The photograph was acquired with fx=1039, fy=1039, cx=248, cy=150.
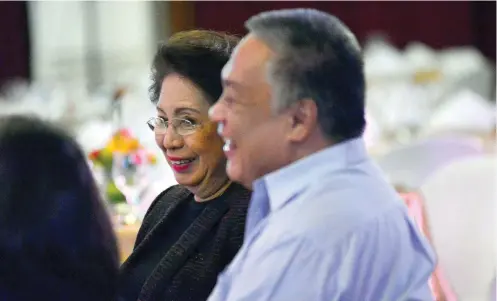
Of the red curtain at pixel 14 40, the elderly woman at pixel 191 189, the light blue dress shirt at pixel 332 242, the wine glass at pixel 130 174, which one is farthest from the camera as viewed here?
the red curtain at pixel 14 40

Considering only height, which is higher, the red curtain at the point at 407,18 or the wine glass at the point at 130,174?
the wine glass at the point at 130,174

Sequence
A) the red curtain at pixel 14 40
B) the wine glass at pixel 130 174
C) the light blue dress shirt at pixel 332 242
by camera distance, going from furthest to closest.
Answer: the red curtain at pixel 14 40 → the wine glass at pixel 130 174 → the light blue dress shirt at pixel 332 242

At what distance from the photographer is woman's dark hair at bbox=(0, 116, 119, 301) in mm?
1477

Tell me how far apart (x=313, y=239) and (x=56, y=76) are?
9.98 meters

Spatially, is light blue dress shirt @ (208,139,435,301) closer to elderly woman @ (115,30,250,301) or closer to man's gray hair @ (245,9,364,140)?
man's gray hair @ (245,9,364,140)

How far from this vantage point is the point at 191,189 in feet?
6.35

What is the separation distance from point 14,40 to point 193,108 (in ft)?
31.8

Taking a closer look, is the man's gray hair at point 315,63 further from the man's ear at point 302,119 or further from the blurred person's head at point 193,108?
the blurred person's head at point 193,108

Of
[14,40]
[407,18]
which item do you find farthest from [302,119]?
[14,40]

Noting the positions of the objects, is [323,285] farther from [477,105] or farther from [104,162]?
[477,105]

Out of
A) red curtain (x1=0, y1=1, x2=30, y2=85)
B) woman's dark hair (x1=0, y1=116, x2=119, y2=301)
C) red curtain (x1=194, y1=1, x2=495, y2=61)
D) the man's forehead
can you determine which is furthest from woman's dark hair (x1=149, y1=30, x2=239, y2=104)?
red curtain (x1=0, y1=1, x2=30, y2=85)

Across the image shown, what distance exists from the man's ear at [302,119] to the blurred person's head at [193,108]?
56 cm

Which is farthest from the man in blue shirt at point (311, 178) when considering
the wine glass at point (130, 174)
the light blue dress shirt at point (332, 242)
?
the wine glass at point (130, 174)

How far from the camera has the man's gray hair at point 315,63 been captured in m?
1.30
